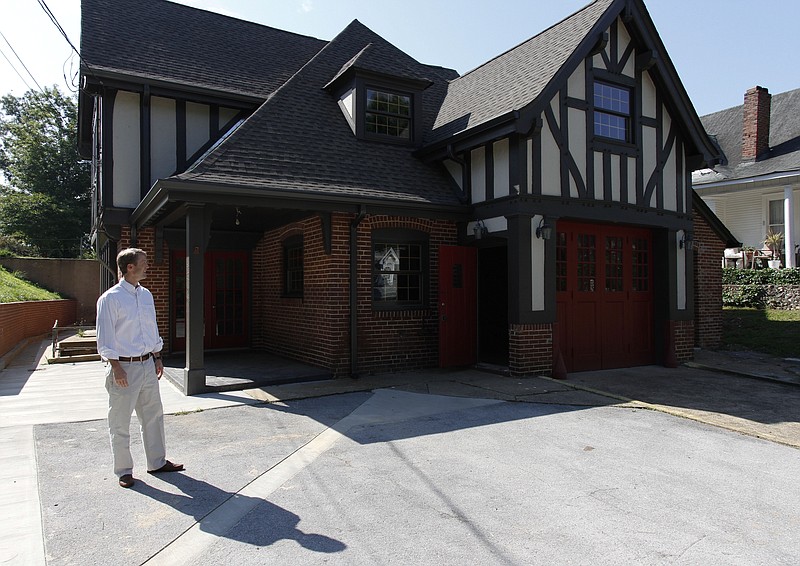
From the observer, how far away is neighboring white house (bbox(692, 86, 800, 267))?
1959cm

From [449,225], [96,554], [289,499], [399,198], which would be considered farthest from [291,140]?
[96,554]

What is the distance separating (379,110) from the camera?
11328 mm

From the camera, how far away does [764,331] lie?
45.7 feet

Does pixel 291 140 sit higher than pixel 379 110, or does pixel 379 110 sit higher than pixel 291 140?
pixel 379 110

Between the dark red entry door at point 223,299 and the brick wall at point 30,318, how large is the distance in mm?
4072

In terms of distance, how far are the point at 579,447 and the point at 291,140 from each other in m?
6.94

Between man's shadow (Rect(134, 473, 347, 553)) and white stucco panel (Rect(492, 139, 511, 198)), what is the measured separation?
22.4ft

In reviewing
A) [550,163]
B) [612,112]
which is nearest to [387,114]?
[550,163]

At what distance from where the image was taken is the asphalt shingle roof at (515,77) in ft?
32.0

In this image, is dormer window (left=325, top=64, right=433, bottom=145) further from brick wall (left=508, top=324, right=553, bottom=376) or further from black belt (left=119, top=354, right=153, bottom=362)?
black belt (left=119, top=354, right=153, bottom=362)

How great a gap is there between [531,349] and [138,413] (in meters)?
6.36

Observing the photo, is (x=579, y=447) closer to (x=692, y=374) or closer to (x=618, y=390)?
(x=618, y=390)

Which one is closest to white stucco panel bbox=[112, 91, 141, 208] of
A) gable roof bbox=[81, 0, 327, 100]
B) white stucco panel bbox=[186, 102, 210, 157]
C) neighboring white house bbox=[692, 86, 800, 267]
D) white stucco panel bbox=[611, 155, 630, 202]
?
gable roof bbox=[81, 0, 327, 100]

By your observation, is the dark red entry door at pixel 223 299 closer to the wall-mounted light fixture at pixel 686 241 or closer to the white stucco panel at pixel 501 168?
the white stucco panel at pixel 501 168
